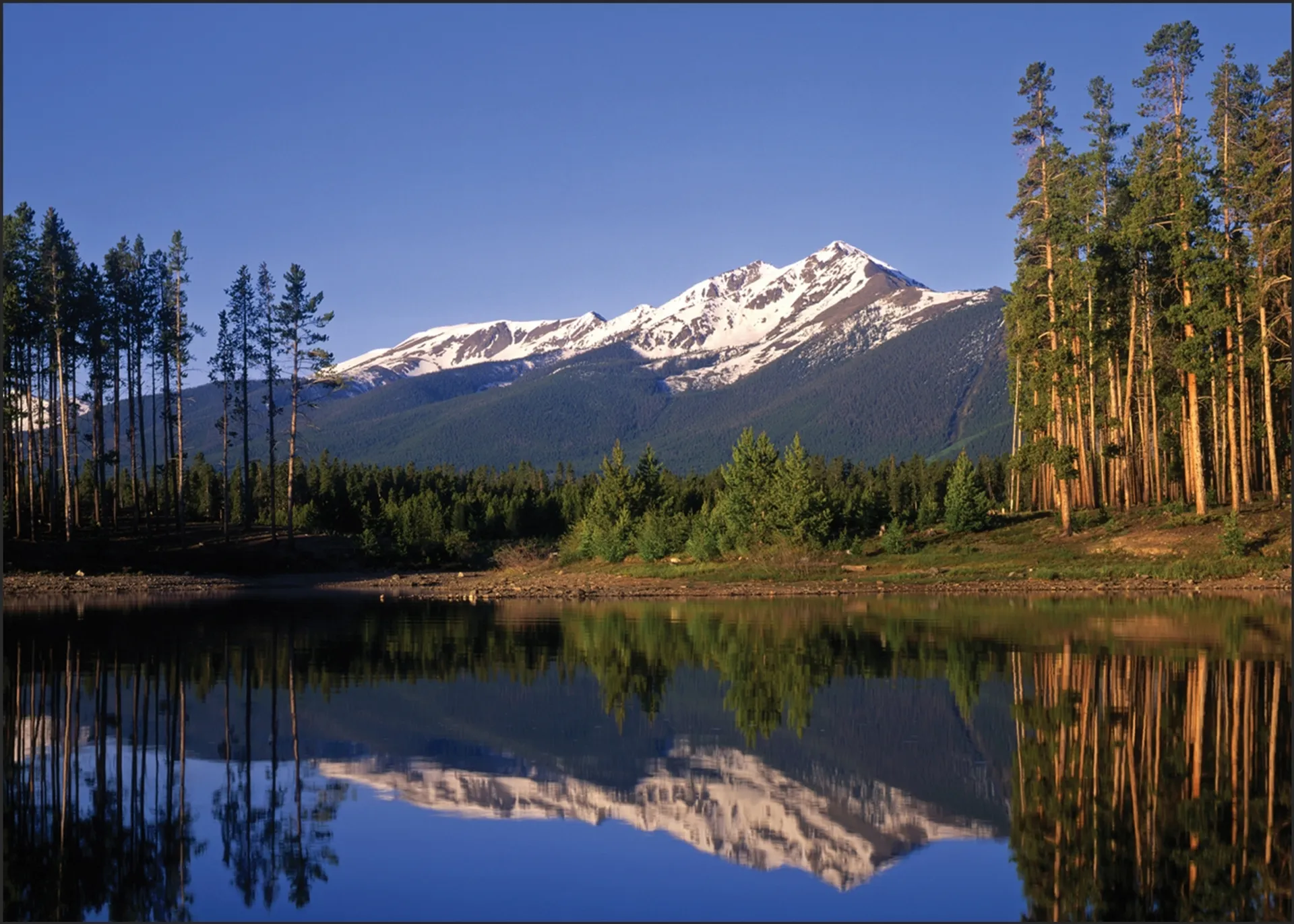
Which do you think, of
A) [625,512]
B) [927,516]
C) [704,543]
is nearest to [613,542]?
[625,512]

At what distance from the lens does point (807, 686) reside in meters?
19.6

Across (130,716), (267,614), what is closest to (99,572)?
(267,614)

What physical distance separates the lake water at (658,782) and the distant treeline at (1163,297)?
2392 centimetres

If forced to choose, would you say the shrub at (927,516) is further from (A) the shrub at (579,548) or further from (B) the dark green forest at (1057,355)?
(A) the shrub at (579,548)

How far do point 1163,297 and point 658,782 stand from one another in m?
48.7

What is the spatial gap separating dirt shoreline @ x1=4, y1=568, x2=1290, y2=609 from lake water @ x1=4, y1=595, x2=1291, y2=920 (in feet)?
48.4

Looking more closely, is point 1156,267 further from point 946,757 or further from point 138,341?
point 138,341

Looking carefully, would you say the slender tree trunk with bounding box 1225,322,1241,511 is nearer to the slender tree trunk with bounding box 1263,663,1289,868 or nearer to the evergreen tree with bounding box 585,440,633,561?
the slender tree trunk with bounding box 1263,663,1289,868

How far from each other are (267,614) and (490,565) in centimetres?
3163

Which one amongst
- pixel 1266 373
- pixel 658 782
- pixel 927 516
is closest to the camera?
pixel 658 782

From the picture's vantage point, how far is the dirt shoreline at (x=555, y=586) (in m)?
39.6

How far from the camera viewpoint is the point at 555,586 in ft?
167

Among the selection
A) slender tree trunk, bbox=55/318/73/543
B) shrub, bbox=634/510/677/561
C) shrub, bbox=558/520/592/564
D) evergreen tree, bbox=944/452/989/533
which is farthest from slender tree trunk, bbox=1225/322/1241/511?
slender tree trunk, bbox=55/318/73/543

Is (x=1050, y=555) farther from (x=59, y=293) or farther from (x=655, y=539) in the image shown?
(x=59, y=293)
